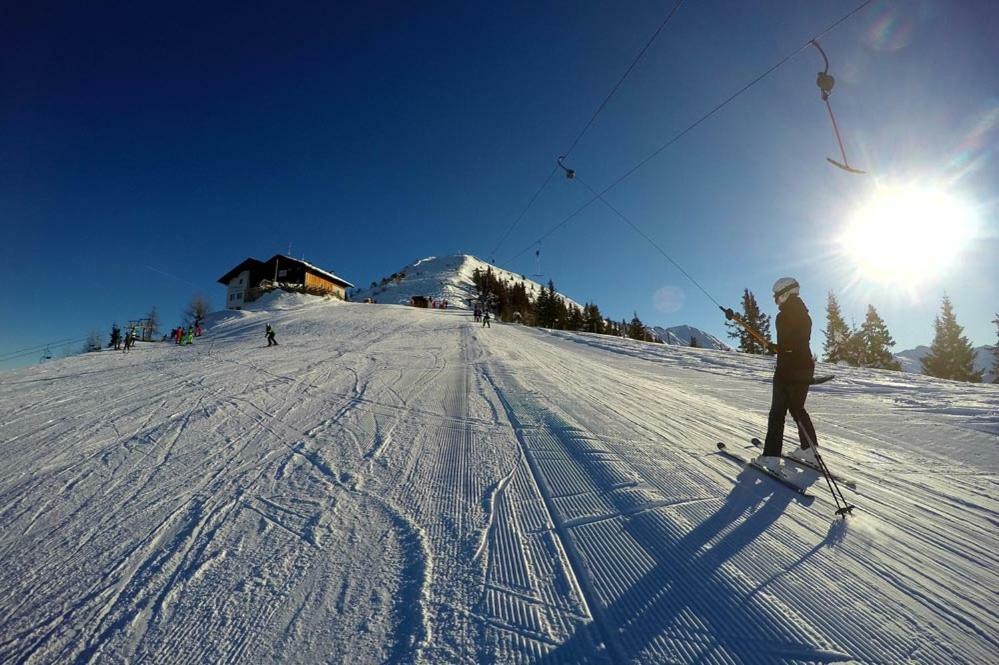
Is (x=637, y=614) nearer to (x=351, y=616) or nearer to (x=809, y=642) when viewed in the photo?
(x=809, y=642)

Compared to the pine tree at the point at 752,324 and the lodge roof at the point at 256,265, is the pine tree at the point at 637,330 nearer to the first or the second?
the pine tree at the point at 752,324

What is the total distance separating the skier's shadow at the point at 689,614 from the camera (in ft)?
5.96

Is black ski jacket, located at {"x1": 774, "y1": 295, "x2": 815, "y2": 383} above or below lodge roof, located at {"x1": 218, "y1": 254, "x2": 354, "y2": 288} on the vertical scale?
below

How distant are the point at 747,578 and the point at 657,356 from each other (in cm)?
1619

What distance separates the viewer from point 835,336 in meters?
43.2

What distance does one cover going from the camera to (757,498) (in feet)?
11.3

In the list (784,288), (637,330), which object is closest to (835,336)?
(637,330)

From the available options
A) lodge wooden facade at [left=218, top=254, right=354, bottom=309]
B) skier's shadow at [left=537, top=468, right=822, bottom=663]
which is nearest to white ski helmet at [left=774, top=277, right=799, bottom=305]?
skier's shadow at [left=537, top=468, right=822, bottom=663]

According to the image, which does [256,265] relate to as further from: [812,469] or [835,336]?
[835,336]

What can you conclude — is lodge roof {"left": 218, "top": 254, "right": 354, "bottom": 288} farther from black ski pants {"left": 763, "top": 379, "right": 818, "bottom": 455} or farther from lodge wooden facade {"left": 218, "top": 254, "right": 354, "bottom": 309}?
black ski pants {"left": 763, "top": 379, "right": 818, "bottom": 455}

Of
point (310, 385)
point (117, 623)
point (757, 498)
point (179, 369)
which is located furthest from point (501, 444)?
point (179, 369)

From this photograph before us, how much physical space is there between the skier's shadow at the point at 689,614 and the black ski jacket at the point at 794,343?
7.05ft

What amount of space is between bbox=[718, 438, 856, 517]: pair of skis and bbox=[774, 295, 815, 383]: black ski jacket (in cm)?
90

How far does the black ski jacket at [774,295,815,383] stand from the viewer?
425cm
